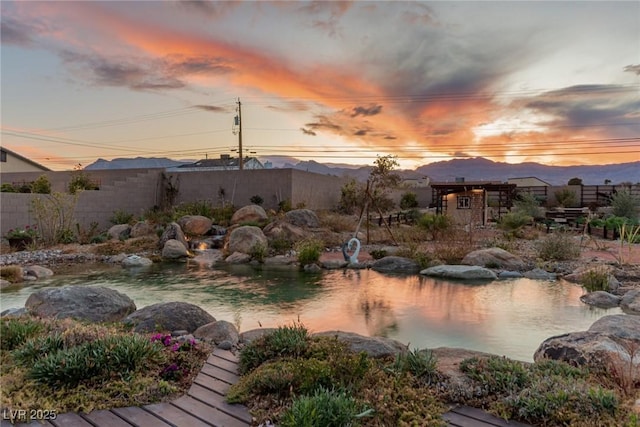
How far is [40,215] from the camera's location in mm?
12391

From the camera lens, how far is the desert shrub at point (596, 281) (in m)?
7.35

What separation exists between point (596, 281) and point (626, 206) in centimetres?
1311

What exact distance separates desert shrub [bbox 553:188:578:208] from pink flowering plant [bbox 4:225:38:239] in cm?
2697

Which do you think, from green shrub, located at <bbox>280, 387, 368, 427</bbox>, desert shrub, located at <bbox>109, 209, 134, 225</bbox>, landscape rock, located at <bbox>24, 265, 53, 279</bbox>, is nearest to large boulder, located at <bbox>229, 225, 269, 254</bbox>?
landscape rock, located at <bbox>24, 265, 53, 279</bbox>

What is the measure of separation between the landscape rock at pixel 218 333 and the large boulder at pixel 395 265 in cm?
609

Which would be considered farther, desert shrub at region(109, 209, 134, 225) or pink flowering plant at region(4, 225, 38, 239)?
desert shrub at region(109, 209, 134, 225)

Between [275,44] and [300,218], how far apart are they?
267 inches

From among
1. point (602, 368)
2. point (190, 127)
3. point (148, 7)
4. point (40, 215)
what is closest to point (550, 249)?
point (602, 368)

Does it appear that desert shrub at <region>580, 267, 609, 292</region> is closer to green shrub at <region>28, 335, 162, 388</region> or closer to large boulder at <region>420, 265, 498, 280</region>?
large boulder at <region>420, 265, 498, 280</region>

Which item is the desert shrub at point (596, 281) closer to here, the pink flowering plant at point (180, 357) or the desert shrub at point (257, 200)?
the pink flowering plant at point (180, 357)

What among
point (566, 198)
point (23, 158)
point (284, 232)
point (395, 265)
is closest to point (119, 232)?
point (284, 232)

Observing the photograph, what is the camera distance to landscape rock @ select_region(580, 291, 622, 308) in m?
6.58

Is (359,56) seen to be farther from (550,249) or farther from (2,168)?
(2,168)

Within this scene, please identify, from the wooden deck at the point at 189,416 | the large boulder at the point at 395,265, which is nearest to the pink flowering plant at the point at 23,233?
the large boulder at the point at 395,265
